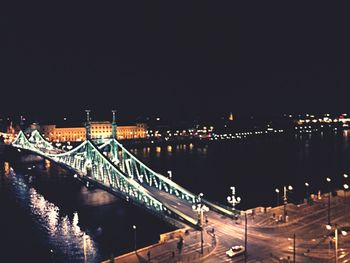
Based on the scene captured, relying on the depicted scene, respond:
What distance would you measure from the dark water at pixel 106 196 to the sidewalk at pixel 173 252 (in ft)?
19.7

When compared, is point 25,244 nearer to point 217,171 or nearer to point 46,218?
point 46,218

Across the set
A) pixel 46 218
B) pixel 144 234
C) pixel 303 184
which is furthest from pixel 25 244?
pixel 303 184

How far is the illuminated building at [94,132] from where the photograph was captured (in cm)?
10750

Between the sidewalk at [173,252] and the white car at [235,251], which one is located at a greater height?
the white car at [235,251]

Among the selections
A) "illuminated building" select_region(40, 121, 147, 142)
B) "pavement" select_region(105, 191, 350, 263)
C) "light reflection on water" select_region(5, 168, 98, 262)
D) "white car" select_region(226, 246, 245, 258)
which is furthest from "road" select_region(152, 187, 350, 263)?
"illuminated building" select_region(40, 121, 147, 142)

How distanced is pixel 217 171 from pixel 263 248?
120 ft

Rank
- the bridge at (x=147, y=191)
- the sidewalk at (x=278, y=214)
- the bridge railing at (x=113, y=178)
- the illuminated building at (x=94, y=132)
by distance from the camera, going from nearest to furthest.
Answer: the sidewalk at (x=278, y=214)
the bridge at (x=147, y=191)
the bridge railing at (x=113, y=178)
the illuminated building at (x=94, y=132)

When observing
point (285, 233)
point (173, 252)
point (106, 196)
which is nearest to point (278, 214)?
point (285, 233)

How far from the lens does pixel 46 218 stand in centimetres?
3506

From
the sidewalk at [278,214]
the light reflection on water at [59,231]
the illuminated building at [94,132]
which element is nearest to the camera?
the sidewalk at [278,214]

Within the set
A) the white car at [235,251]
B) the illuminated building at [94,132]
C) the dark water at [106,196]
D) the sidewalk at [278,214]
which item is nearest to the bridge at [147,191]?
the dark water at [106,196]

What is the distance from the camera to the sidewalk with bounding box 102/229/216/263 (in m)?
19.7

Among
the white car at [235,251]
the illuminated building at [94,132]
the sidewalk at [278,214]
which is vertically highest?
the illuminated building at [94,132]

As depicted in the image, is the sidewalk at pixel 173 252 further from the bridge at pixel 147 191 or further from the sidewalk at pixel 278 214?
the sidewalk at pixel 278 214
